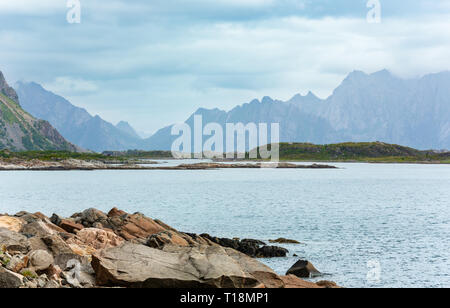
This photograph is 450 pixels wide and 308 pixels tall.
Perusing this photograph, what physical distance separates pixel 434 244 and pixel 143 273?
40.2 m

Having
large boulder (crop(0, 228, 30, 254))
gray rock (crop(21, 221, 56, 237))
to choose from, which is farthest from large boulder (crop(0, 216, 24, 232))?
large boulder (crop(0, 228, 30, 254))

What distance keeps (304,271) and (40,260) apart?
20.0 m

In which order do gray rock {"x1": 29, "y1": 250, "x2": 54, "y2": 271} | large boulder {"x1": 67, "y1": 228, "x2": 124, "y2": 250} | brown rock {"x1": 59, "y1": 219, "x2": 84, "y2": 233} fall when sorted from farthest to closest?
brown rock {"x1": 59, "y1": 219, "x2": 84, "y2": 233}, large boulder {"x1": 67, "y1": 228, "x2": 124, "y2": 250}, gray rock {"x1": 29, "y1": 250, "x2": 54, "y2": 271}

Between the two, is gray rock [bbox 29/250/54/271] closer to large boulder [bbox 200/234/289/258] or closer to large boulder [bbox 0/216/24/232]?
large boulder [bbox 0/216/24/232]

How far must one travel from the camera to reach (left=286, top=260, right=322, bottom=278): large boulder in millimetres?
35094

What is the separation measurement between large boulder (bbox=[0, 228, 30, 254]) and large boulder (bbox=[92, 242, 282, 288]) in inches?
183

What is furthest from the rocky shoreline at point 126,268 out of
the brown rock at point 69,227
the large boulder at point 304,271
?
the brown rock at point 69,227

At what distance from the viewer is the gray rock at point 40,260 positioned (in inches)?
838

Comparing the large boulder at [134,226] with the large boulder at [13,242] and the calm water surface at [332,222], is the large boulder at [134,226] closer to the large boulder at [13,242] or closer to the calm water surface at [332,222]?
the calm water surface at [332,222]

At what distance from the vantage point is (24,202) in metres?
103
